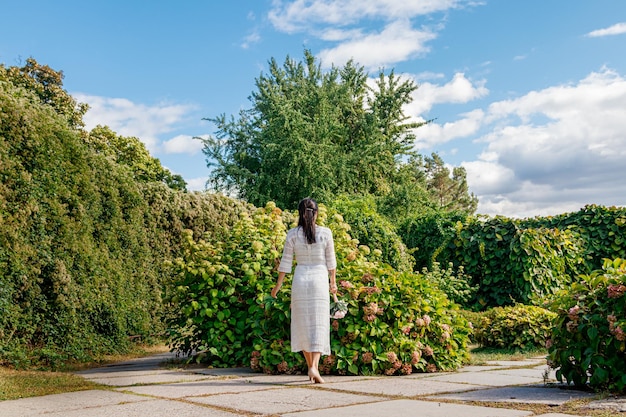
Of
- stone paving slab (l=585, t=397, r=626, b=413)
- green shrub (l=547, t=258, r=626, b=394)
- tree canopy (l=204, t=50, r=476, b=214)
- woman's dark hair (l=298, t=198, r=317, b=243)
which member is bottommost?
stone paving slab (l=585, t=397, r=626, b=413)

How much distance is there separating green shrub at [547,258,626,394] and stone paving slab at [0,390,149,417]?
11.2 feet

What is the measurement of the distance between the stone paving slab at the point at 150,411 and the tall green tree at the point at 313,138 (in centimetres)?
1662

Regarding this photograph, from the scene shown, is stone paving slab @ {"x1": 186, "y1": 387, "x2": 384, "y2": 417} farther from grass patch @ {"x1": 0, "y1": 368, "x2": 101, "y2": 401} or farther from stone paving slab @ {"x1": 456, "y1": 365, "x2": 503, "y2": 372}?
stone paving slab @ {"x1": 456, "y1": 365, "x2": 503, "y2": 372}

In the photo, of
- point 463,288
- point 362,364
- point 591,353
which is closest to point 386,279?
point 362,364

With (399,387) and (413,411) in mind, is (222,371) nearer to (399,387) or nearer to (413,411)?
(399,387)

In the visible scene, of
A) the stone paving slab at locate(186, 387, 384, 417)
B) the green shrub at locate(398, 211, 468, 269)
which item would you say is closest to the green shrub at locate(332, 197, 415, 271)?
the green shrub at locate(398, 211, 468, 269)

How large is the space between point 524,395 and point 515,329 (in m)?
4.31

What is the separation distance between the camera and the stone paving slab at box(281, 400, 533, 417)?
4.25 meters

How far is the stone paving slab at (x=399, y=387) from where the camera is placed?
5.32 meters

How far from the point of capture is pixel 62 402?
5.09 m

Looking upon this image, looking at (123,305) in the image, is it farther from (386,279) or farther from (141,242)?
(386,279)

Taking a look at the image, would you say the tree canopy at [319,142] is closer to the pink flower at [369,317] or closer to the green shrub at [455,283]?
the green shrub at [455,283]

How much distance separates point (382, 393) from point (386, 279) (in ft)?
6.47

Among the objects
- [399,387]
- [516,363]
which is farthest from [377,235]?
[399,387]
